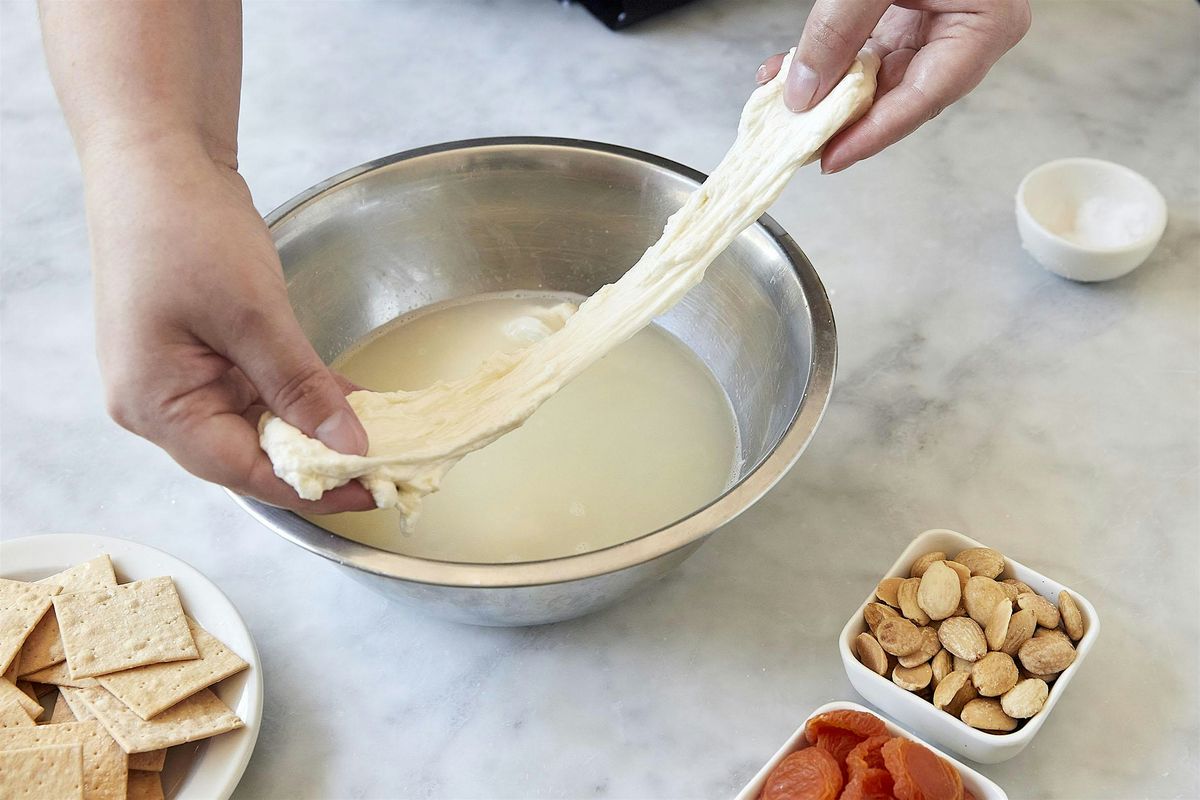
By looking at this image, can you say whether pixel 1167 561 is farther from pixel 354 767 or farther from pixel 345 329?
pixel 345 329

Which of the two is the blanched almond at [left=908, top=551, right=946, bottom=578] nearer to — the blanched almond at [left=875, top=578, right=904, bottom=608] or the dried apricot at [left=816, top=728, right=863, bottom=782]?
the blanched almond at [left=875, top=578, right=904, bottom=608]

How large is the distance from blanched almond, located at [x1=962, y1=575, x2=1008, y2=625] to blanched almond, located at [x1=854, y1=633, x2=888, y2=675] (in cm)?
9

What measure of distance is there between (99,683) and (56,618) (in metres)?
0.09

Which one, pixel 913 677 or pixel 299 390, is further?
pixel 913 677

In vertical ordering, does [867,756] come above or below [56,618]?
below

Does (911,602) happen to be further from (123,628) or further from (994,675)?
(123,628)

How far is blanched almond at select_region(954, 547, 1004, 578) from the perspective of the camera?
0.98 meters

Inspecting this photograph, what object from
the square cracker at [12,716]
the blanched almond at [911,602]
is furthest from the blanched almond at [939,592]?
the square cracker at [12,716]

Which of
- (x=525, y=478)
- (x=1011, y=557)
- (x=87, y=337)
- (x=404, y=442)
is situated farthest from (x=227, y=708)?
(x=1011, y=557)

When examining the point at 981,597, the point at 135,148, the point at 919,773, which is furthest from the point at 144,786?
the point at 981,597

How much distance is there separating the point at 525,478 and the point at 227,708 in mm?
366

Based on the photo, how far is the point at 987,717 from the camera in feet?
2.91

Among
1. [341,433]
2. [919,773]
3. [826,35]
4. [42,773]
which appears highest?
[826,35]

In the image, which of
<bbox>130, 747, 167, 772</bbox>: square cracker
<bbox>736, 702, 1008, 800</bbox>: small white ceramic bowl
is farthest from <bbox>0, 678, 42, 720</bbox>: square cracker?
<bbox>736, 702, 1008, 800</bbox>: small white ceramic bowl
